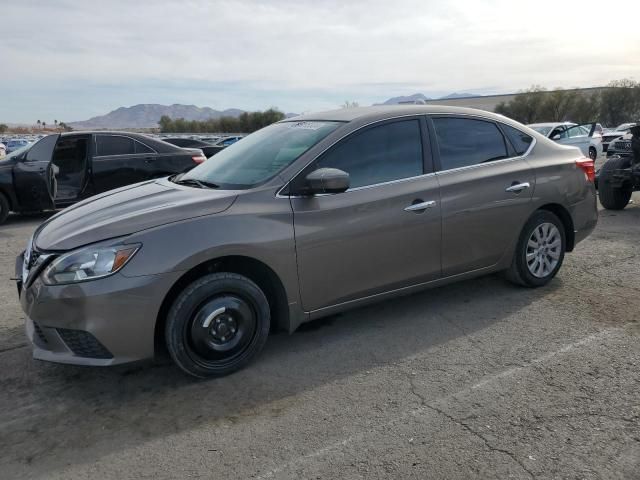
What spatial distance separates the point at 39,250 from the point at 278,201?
1.54 meters

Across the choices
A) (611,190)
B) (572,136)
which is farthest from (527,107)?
(611,190)

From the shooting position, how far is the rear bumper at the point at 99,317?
3.13 m

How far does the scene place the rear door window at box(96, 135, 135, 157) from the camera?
962 cm

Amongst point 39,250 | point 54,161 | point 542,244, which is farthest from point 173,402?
point 54,161

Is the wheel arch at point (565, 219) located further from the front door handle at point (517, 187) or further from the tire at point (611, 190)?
the tire at point (611, 190)

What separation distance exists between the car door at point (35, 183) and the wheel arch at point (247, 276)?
6467 mm

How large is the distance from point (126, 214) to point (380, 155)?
1.88 meters

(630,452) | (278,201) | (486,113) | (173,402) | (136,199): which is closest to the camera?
(630,452)

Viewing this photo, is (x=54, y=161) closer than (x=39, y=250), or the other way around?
(x=39, y=250)

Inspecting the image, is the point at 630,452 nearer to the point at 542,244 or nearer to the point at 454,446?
the point at 454,446

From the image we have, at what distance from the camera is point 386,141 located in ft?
13.8

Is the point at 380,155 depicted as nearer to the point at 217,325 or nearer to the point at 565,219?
the point at 217,325

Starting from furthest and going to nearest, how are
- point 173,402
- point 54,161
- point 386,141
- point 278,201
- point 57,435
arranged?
point 54,161, point 386,141, point 278,201, point 173,402, point 57,435

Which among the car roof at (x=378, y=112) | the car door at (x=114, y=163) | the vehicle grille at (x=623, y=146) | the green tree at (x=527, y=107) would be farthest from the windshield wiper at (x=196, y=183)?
the green tree at (x=527, y=107)
